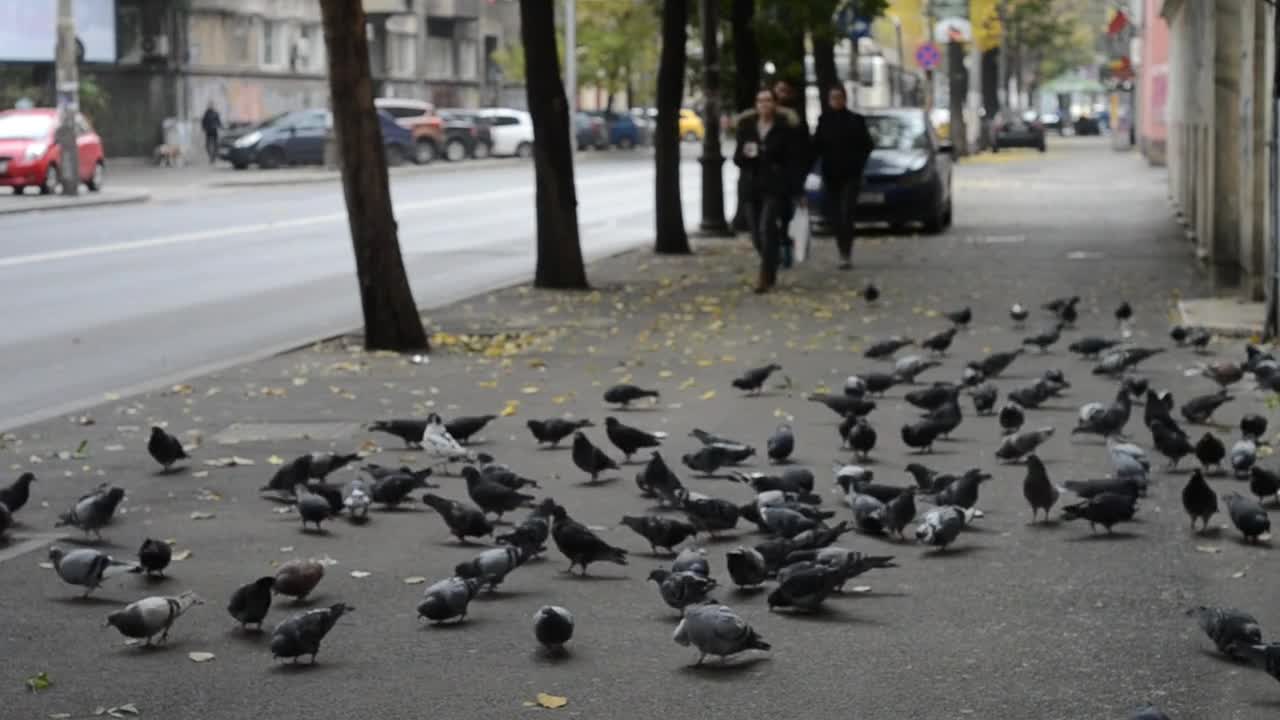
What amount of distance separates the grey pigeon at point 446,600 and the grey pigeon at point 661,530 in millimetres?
1335

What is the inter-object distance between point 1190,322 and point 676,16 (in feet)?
41.7

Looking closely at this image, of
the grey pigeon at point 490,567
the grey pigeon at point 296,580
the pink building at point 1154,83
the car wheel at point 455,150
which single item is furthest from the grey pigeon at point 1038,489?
the car wheel at point 455,150

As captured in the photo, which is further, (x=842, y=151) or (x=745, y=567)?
(x=842, y=151)

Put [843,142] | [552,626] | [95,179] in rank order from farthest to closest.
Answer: [95,179] < [843,142] < [552,626]

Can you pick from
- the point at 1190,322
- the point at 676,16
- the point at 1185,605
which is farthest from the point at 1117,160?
the point at 1185,605

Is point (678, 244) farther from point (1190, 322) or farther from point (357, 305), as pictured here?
point (1190, 322)

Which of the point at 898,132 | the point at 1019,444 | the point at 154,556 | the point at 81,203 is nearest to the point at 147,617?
the point at 154,556

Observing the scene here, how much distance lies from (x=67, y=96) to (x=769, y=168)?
2415 centimetres

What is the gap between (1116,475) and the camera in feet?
34.7

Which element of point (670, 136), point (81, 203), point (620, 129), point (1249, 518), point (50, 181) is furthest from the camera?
point (620, 129)

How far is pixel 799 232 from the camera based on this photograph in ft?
81.0

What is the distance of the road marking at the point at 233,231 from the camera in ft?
95.2

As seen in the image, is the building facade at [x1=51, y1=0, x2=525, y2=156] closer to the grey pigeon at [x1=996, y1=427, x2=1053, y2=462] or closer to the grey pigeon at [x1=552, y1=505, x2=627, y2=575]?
the grey pigeon at [x1=996, y1=427, x2=1053, y2=462]

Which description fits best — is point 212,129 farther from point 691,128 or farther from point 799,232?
point 799,232
